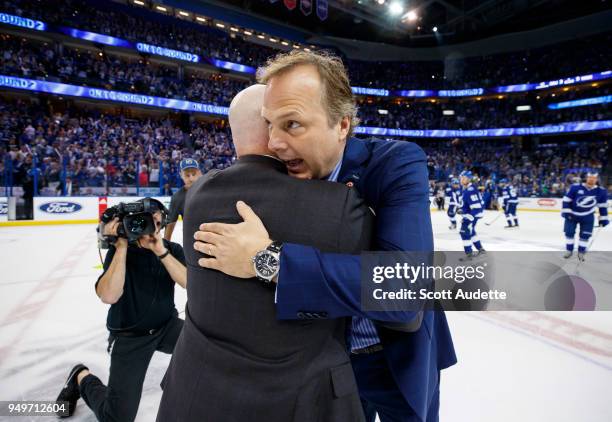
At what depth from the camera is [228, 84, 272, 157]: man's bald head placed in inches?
41.1

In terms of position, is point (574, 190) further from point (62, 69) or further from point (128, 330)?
point (62, 69)

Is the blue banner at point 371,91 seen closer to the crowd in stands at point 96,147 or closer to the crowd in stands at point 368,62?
the crowd in stands at point 368,62

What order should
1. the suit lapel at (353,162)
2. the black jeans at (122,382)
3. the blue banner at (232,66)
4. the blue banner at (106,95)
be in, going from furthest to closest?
the blue banner at (232,66), the blue banner at (106,95), the black jeans at (122,382), the suit lapel at (353,162)

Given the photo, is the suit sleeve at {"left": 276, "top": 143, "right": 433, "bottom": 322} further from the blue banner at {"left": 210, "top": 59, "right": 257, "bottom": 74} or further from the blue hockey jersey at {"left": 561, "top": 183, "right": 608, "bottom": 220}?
the blue banner at {"left": 210, "top": 59, "right": 257, "bottom": 74}

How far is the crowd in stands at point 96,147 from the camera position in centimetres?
1155

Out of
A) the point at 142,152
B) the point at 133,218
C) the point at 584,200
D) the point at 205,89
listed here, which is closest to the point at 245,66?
the point at 205,89

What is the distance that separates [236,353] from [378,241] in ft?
1.50

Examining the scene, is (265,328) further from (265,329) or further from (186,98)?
(186,98)

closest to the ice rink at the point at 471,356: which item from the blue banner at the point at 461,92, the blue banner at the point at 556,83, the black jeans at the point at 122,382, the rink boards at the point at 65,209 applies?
the black jeans at the point at 122,382

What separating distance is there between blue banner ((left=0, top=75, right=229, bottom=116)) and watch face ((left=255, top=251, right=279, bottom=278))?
2377 cm

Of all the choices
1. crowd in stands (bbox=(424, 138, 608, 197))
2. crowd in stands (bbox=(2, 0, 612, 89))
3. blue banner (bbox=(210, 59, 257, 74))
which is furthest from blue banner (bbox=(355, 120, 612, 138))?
blue banner (bbox=(210, 59, 257, 74))

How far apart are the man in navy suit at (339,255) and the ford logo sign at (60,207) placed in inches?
511

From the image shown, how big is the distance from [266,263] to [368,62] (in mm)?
40073

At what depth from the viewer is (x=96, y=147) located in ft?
57.9
